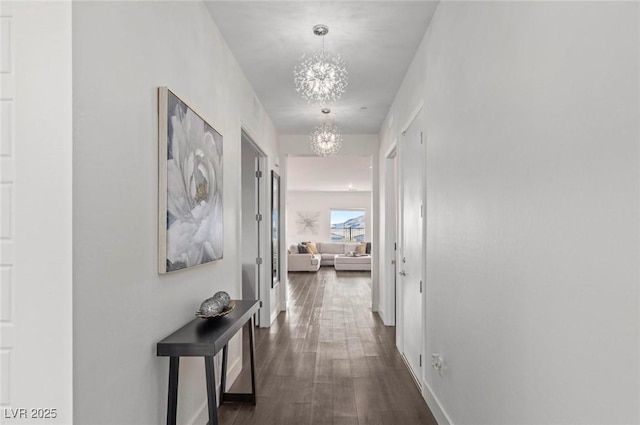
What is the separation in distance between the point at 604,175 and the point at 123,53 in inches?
68.3

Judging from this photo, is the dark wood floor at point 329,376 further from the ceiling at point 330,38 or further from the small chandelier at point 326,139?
the ceiling at point 330,38

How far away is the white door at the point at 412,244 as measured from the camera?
131 inches

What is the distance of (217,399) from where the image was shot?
9.68 feet

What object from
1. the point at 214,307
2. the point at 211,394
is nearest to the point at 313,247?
the point at 214,307

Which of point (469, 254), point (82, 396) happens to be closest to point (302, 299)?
point (469, 254)

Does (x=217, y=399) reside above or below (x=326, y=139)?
below

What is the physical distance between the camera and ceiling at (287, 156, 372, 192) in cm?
880

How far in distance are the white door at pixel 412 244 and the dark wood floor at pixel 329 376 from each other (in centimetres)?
29

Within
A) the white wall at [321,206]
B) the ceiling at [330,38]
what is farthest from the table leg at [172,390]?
the white wall at [321,206]

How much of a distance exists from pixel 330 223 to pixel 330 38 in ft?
38.9

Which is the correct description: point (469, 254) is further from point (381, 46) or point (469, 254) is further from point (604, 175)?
point (381, 46)

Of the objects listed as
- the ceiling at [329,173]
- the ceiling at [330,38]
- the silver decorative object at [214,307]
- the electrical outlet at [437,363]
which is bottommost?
the electrical outlet at [437,363]

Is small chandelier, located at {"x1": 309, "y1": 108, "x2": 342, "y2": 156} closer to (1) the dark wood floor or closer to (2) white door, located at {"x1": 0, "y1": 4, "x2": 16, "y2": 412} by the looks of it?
(1) the dark wood floor

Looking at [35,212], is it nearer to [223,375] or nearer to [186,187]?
[186,187]
